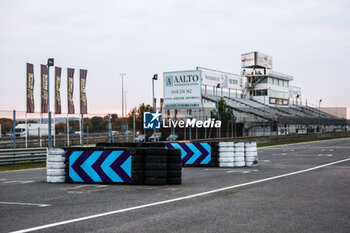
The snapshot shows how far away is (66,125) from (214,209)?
25830mm

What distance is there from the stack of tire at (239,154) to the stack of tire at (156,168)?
6.28 meters

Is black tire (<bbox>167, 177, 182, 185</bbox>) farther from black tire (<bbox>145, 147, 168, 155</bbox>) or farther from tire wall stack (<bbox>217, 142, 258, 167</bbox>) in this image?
tire wall stack (<bbox>217, 142, 258, 167</bbox>)

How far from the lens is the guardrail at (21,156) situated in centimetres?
1972

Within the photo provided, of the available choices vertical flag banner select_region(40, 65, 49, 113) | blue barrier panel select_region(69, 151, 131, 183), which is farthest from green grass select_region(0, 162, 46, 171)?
vertical flag banner select_region(40, 65, 49, 113)

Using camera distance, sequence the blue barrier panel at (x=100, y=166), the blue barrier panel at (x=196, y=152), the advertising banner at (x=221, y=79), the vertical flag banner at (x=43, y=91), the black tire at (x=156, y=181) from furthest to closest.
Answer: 1. the advertising banner at (x=221, y=79)
2. the vertical flag banner at (x=43, y=91)
3. the blue barrier panel at (x=196, y=152)
4. the blue barrier panel at (x=100, y=166)
5. the black tire at (x=156, y=181)

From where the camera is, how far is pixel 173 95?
4234 centimetres

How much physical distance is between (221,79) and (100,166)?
63542 millimetres

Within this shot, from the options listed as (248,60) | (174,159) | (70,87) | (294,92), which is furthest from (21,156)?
(294,92)

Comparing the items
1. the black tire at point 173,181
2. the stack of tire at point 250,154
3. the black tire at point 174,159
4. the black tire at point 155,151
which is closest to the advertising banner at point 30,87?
the stack of tire at point 250,154

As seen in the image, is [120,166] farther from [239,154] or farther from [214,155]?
[239,154]

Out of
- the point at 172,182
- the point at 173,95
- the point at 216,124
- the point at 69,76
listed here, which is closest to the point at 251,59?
the point at 216,124

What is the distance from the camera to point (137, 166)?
38.9ft

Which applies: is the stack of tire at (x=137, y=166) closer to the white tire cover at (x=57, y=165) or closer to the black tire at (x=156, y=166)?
the black tire at (x=156, y=166)

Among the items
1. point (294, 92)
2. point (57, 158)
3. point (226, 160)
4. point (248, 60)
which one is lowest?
point (226, 160)
